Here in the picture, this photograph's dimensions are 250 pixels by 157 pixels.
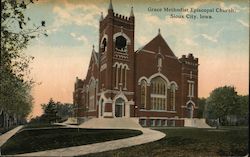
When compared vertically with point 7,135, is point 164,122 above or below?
above

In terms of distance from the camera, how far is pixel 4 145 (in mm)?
5969

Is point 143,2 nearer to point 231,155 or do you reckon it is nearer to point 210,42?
point 210,42

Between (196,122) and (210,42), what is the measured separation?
1.39 metres

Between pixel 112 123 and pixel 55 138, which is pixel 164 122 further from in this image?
pixel 55 138

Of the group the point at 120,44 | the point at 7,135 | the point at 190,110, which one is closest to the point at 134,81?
the point at 120,44

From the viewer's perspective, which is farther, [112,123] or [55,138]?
[112,123]

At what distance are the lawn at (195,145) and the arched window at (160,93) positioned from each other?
527mm

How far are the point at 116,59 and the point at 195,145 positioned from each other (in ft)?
6.29

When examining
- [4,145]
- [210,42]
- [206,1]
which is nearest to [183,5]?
[206,1]

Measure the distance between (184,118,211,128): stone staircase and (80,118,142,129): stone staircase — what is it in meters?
0.87

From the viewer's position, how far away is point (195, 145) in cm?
616

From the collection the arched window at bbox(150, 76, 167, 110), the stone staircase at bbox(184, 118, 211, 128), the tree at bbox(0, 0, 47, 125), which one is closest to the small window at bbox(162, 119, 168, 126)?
the arched window at bbox(150, 76, 167, 110)

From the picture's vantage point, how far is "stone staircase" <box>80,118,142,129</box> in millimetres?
6410

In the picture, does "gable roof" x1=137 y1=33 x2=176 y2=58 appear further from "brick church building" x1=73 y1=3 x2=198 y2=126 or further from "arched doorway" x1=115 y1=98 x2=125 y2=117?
"arched doorway" x1=115 y1=98 x2=125 y2=117
